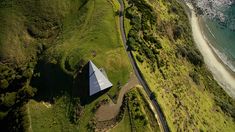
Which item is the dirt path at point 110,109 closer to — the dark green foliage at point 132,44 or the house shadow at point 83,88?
the house shadow at point 83,88

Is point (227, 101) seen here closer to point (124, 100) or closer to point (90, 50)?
point (124, 100)

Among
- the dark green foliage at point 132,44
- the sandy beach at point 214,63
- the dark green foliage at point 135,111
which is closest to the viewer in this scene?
the dark green foliage at point 135,111

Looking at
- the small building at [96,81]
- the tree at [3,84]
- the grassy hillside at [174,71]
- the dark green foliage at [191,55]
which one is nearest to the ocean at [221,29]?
the grassy hillside at [174,71]

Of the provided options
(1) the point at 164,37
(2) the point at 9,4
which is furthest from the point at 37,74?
(1) the point at 164,37

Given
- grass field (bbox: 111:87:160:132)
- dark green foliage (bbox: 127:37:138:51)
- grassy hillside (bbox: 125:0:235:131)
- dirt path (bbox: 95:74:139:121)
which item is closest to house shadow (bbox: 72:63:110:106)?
dirt path (bbox: 95:74:139:121)

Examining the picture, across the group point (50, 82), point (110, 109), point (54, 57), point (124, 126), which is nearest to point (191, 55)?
point (110, 109)

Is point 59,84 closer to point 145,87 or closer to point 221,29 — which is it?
point 145,87
